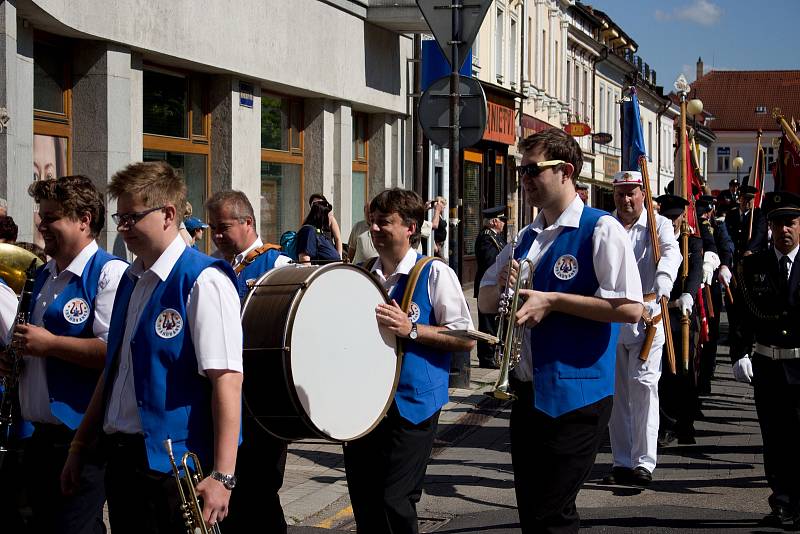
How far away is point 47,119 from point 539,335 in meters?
7.56

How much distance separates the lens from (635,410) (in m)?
8.59

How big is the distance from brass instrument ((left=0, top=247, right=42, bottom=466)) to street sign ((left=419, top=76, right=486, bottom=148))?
6.97 meters

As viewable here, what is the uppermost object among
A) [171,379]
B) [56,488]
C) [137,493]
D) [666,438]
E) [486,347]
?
[171,379]

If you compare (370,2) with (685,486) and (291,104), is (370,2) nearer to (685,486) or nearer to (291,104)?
(291,104)

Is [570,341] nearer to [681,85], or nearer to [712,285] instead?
[681,85]

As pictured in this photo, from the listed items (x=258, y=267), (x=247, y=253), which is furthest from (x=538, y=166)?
(x=247, y=253)

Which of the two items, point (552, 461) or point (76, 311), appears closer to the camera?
point (76, 311)

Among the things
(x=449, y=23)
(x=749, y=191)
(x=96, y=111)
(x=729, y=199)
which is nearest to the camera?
(x=449, y=23)

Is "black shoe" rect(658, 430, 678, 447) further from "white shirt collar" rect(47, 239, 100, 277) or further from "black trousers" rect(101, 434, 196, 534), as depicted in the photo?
"black trousers" rect(101, 434, 196, 534)

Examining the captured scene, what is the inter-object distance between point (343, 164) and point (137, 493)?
584 inches

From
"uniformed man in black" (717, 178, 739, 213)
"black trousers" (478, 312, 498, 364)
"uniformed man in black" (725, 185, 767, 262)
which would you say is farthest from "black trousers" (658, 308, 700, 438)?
"uniformed man in black" (717, 178, 739, 213)

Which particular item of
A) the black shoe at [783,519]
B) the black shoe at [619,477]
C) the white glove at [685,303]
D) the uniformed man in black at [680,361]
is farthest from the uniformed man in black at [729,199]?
the black shoe at [783,519]

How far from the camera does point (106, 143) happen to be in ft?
39.3

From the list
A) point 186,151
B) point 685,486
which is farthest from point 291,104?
point 685,486
